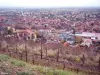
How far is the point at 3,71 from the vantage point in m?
6.21

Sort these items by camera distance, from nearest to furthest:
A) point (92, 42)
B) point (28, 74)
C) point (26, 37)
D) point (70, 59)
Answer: point (28, 74)
point (70, 59)
point (92, 42)
point (26, 37)

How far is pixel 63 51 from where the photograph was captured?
2050 cm

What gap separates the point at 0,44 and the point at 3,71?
15661mm

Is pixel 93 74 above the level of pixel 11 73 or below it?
below

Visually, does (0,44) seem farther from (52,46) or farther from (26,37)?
(26,37)

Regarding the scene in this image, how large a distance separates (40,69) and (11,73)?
1.25m

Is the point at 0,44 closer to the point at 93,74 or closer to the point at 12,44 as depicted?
the point at 12,44

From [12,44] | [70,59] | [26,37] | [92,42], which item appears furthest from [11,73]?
[26,37]

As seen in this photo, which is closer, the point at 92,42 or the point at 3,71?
the point at 3,71

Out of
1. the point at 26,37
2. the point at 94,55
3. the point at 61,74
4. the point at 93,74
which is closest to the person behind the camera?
the point at 61,74

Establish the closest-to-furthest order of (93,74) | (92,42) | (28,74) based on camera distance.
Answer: (28,74) < (93,74) < (92,42)

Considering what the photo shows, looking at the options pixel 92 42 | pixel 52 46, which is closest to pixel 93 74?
pixel 52 46

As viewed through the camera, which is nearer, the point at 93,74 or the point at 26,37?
the point at 93,74

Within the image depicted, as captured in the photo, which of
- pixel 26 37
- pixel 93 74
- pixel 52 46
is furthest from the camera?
pixel 26 37
